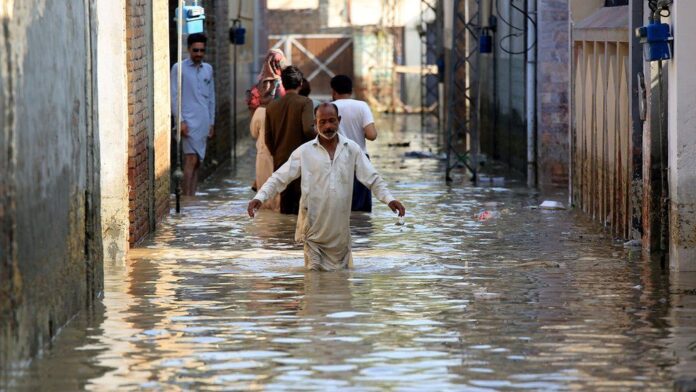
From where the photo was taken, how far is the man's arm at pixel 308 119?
16.1m

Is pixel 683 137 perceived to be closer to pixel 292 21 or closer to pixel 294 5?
pixel 292 21

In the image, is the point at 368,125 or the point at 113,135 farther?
the point at 368,125

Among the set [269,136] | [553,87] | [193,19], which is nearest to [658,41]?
[269,136]

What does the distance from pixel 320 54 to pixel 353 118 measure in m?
29.0

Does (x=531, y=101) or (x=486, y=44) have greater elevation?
(x=486, y=44)

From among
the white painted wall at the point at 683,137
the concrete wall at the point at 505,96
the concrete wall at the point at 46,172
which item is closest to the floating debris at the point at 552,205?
the concrete wall at the point at 505,96

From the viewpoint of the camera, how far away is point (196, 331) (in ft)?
30.9

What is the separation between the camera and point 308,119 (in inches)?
635

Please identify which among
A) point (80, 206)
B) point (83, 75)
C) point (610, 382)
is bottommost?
point (610, 382)

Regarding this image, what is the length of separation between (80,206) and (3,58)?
8.46 ft

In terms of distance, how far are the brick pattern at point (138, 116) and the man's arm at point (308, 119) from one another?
1.88m

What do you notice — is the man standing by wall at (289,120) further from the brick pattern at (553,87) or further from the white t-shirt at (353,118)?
the brick pattern at (553,87)

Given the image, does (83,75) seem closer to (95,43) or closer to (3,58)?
(95,43)

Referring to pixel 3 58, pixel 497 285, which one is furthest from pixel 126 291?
pixel 3 58
